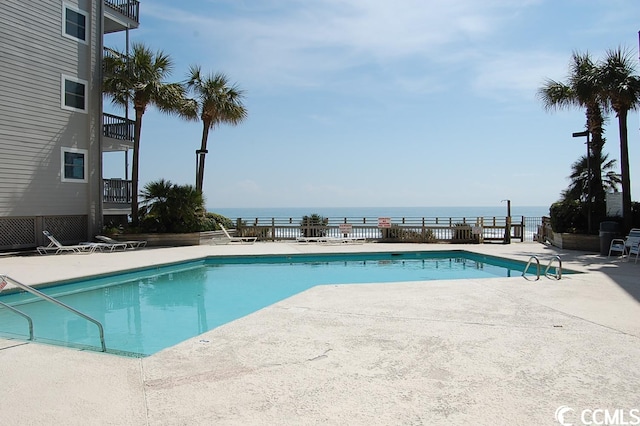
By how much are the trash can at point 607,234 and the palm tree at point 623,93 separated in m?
1.00

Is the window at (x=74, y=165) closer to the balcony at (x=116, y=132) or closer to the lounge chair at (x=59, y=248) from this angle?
the balcony at (x=116, y=132)

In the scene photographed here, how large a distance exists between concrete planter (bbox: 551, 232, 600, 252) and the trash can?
935 millimetres

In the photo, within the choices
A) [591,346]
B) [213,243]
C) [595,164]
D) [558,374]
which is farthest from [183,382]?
[595,164]

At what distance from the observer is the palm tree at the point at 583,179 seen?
58.3ft

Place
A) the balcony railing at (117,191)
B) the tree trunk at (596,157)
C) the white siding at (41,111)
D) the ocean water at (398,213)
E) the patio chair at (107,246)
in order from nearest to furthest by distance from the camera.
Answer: the white siding at (41,111), the patio chair at (107,246), the tree trunk at (596,157), the balcony railing at (117,191), the ocean water at (398,213)

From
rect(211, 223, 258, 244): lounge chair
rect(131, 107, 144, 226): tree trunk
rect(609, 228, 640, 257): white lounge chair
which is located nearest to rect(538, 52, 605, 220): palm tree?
rect(609, 228, 640, 257): white lounge chair

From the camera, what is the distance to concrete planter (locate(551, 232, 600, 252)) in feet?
48.9

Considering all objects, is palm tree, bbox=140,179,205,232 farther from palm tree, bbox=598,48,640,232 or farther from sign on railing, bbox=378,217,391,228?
palm tree, bbox=598,48,640,232

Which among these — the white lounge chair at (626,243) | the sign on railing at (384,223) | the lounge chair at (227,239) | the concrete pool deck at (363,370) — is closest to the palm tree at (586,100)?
the white lounge chair at (626,243)

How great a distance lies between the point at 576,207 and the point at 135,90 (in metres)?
16.6

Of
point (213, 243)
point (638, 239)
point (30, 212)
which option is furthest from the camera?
point (213, 243)

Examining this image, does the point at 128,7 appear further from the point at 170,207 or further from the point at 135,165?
the point at 170,207

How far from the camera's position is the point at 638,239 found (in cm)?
1220

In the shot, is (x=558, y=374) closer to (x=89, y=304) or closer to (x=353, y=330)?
(x=353, y=330)
